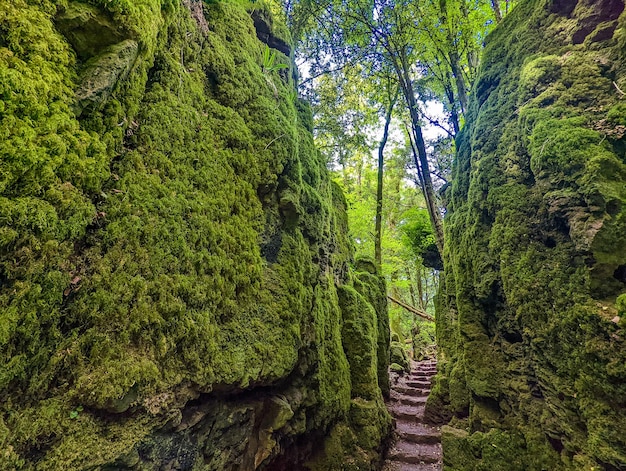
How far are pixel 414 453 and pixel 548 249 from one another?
5997 millimetres

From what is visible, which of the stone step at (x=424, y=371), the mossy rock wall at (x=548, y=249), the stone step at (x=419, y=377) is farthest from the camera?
the stone step at (x=424, y=371)

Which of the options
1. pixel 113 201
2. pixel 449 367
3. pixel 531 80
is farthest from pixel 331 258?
pixel 113 201

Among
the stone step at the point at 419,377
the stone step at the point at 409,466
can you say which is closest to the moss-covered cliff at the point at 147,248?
the stone step at the point at 409,466

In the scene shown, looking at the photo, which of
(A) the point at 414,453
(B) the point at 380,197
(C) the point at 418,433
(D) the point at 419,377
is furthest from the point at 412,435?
(B) the point at 380,197

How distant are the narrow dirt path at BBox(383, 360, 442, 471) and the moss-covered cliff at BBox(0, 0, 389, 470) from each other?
11.5 feet

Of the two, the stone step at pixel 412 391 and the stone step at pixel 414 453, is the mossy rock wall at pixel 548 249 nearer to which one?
the stone step at pixel 414 453

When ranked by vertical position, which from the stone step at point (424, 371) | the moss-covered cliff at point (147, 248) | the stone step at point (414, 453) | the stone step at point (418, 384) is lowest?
the stone step at point (424, 371)

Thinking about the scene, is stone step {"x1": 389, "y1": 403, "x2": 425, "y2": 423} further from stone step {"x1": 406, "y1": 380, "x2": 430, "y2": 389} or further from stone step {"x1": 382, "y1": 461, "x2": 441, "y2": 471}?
stone step {"x1": 406, "y1": 380, "x2": 430, "y2": 389}

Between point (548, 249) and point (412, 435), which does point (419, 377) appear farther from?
point (548, 249)

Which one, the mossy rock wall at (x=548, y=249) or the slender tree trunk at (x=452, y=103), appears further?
the slender tree trunk at (x=452, y=103)

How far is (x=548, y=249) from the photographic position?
377cm

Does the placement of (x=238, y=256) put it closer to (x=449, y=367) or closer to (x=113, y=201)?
(x=113, y=201)

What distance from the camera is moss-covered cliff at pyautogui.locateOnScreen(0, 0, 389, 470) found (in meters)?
1.70

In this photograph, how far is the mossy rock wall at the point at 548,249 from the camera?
3.05m
